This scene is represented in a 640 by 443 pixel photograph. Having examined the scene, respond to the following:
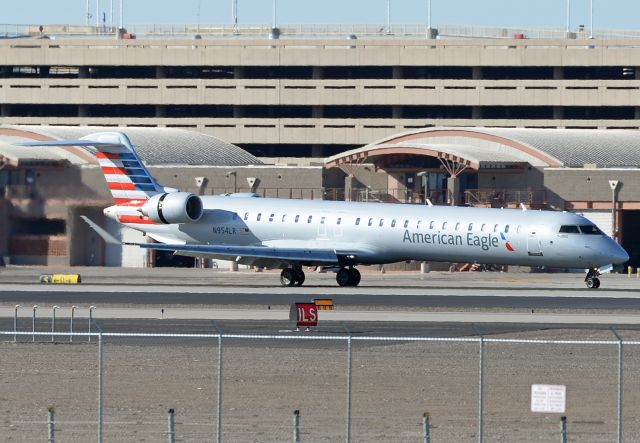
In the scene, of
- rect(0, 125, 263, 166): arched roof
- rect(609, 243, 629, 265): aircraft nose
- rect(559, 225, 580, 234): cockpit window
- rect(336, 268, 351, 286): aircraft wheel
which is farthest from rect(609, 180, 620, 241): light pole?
rect(0, 125, 263, 166): arched roof

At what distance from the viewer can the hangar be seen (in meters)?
78.6

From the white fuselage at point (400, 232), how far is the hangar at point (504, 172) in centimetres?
2089

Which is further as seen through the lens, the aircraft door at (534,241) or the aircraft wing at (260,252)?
the aircraft wing at (260,252)

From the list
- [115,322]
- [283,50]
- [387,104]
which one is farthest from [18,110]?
[115,322]

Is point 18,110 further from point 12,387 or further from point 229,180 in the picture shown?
point 12,387

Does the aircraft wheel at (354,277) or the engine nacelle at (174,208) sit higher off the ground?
the engine nacelle at (174,208)

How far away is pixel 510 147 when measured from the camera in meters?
85.5

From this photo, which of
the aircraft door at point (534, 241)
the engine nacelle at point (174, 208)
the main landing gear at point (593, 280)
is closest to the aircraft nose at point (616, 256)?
the main landing gear at point (593, 280)

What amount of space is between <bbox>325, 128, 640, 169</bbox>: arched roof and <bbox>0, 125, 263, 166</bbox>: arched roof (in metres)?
12.1

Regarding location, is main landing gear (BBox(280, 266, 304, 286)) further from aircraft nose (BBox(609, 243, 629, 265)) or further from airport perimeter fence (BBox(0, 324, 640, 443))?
airport perimeter fence (BBox(0, 324, 640, 443))

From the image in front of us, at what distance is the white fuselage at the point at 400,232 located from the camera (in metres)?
56.8

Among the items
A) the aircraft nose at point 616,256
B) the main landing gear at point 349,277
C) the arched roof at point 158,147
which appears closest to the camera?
the aircraft nose at point 616,256

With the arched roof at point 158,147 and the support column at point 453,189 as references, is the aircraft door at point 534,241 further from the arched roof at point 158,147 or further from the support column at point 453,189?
the arched roof at point 158,147

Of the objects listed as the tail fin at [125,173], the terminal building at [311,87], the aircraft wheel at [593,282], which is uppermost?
the terminal building at [311,87]
